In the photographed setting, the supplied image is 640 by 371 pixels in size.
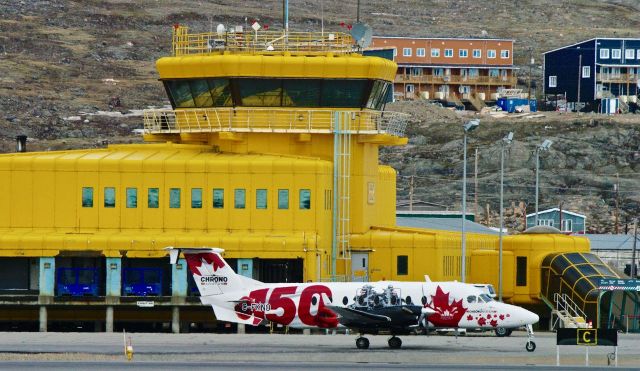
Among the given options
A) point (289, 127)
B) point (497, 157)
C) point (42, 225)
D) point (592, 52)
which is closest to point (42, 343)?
point (42, 225)

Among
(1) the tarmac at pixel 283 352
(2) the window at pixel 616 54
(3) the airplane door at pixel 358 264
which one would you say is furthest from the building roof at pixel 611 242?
(2) the window at pixel 616 54

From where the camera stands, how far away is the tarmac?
58062mm

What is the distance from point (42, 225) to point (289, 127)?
1170 cm

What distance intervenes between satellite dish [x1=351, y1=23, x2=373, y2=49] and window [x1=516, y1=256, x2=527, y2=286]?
472 inches

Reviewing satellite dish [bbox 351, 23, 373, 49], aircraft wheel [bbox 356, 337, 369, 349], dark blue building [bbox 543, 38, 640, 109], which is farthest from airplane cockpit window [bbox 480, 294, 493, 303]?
dark blue building [bbox 543, 38, 640, 109]

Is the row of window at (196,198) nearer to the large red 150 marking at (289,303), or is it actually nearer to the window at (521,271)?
the large red 150 marking at (289,303)

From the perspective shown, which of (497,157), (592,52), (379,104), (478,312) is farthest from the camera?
(592,52)

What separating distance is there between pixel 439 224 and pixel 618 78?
317 ft

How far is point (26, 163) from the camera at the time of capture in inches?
2894

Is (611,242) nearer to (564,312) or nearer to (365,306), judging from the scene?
(564,312)

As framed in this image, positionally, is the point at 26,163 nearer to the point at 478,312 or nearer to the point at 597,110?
the point at 478,312

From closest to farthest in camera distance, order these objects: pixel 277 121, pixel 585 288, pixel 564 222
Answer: pixel 585 288 → pixel 277 121 → pixel 564 222

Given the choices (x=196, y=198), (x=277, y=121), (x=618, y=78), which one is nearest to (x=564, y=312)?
(x=277, y=121)

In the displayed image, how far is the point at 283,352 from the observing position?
62031 millimetres
